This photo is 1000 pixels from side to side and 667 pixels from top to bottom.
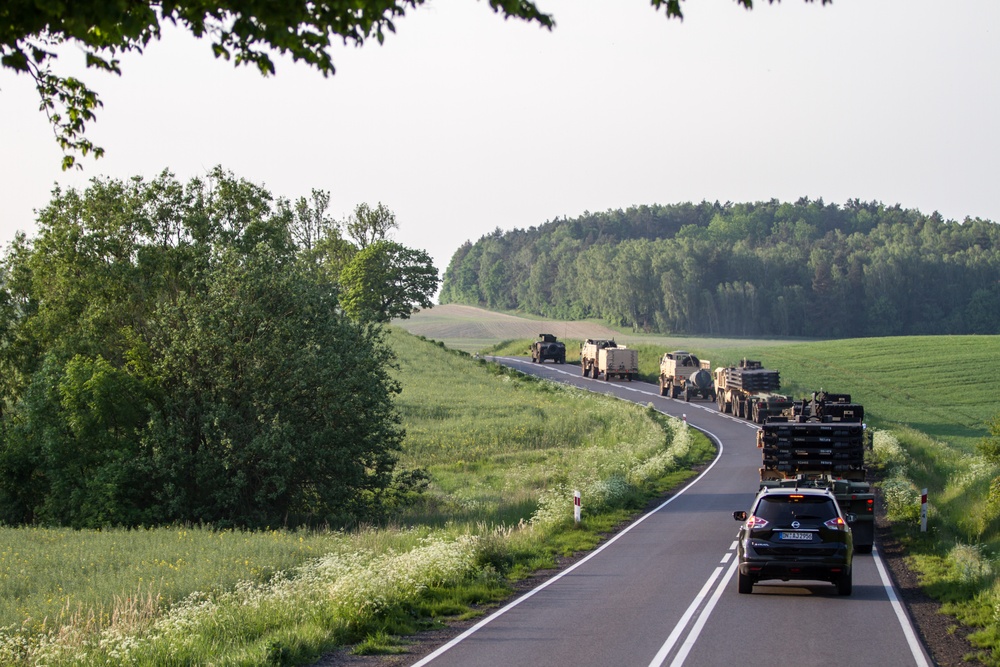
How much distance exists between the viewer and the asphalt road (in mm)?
11766

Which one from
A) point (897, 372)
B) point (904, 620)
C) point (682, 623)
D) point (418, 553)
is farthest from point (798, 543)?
point (897, 372)

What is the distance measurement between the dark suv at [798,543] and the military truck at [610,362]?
194 ft

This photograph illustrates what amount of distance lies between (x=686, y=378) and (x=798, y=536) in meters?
51.6

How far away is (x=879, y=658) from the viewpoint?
1182 centimetres

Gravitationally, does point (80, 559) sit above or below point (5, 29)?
below

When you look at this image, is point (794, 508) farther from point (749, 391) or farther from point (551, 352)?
point (551, 352)

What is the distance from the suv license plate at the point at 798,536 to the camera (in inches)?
621

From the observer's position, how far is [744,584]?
1623 centimetres

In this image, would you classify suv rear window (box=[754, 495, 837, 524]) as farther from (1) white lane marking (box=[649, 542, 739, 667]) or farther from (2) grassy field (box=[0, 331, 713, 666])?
(2) grassy field (box=[0, 331, 713, 666])

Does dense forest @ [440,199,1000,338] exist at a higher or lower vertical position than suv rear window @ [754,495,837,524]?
higher

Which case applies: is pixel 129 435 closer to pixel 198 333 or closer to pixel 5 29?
pixel 198 333

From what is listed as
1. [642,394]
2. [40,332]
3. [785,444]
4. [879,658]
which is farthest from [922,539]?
[642,394]

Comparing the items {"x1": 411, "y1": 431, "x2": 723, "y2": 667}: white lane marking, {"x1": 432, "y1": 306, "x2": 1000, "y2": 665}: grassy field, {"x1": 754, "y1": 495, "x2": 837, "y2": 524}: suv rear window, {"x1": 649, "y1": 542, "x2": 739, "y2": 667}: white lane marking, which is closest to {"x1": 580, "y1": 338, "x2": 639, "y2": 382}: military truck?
{"x1": 432, "y1": 306, "x2": 1000, "y2": 665}: grassy field

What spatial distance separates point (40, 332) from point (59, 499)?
6592 millimetres
